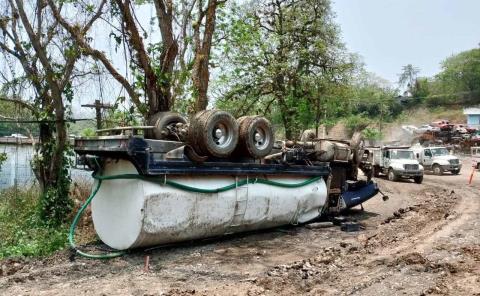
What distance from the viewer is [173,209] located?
744cm

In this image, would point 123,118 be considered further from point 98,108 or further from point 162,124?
point 162,124

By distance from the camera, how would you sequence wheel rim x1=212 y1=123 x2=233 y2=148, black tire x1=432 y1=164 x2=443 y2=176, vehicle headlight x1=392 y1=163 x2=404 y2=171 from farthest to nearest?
black tire x1=432 y1=164 x2=443 y2=176
vehicle headlight x1=392 y1=163 x2=404 y2=171
wheel rim x1=212 y1=123 x2=233 y2=148

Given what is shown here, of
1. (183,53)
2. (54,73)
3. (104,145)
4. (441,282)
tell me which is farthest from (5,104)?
(441,282)

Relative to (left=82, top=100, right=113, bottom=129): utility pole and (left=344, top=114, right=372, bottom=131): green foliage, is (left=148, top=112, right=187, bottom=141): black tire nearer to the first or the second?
(left=82, top=100, right=113, bottom=129): utility pole

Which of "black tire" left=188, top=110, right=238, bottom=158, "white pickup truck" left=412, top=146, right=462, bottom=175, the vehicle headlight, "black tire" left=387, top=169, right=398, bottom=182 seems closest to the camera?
"black tire" left=188, top=110, right=238, bottom=158

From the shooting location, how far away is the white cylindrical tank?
284 inches

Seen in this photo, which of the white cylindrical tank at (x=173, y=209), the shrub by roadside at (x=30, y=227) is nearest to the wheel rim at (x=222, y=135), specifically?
the white cylindrical tank at (x=173, y=209)

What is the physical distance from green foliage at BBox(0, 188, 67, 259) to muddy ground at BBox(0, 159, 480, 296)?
85cm

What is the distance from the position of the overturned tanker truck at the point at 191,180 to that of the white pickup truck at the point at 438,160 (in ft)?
74.3

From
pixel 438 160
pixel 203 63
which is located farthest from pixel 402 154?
pixel 203 63

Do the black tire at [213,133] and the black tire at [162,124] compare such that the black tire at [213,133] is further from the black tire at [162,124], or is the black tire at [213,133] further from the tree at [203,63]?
the tree at [203,63]

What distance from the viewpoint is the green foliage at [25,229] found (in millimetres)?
8234

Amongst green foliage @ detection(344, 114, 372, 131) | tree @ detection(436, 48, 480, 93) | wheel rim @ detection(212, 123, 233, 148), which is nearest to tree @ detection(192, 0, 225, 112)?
wheel rim @ detection(212, 123, 233, 148)

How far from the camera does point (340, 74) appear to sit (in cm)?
2683
